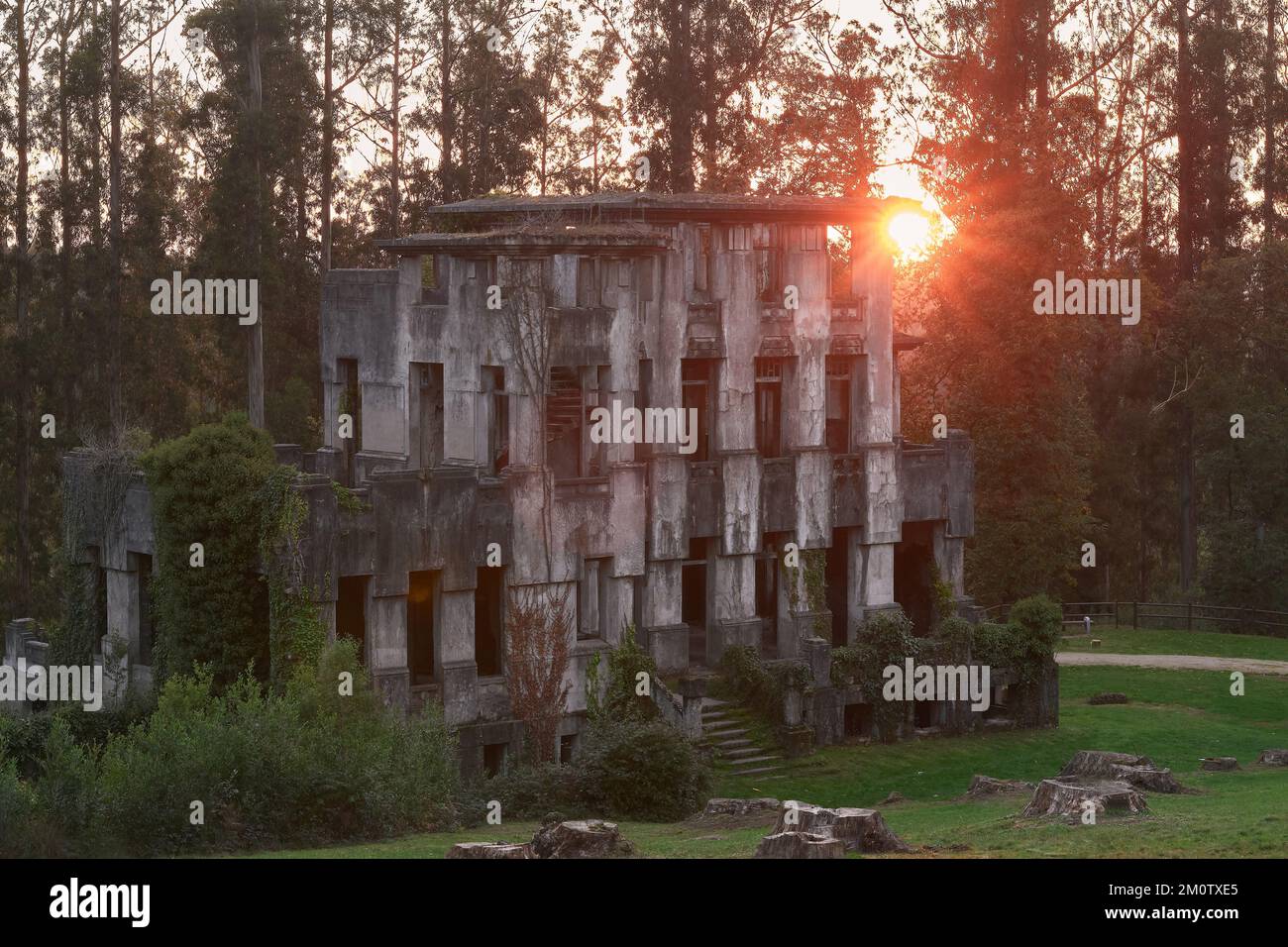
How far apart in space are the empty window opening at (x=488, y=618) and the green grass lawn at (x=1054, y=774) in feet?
17.5

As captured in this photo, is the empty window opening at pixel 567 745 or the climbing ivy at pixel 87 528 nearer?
the empty window opening at pixel 567 745

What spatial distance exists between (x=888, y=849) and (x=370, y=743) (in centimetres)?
1112

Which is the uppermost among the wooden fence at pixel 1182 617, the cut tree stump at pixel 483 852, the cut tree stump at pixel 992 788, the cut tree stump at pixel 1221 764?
the wooden fence at pixel 1182 617

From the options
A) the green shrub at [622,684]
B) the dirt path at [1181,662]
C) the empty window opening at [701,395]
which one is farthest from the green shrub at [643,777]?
the dirt path at [1181,662]

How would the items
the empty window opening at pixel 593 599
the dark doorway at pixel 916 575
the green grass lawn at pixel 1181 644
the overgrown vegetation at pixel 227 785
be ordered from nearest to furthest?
the overgrown vegetation at pixel 227 785, the empty window opening at pixel 593 599, the dark doorway at pixel 916 575, the green grass lawn at pixel 1181 644

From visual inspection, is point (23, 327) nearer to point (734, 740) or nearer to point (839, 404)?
point (839, 404)

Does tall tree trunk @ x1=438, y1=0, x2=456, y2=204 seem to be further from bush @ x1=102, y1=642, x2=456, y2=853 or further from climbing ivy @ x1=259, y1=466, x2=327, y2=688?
bush @ x1=102, y1=642, x2=456, y2=853

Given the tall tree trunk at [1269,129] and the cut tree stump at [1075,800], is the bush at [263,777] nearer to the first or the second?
the cut tree stump at [1075,800]

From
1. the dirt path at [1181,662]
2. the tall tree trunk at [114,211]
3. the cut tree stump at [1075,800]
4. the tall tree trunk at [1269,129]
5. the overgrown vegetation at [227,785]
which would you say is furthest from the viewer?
the tall tree trunk at [1269,129]

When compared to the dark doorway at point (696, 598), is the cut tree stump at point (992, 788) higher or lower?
lower

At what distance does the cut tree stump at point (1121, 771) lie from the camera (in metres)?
39.3

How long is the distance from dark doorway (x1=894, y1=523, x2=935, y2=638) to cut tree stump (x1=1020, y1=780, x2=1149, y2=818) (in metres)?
20.5

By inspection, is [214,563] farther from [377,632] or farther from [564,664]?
[564,664]

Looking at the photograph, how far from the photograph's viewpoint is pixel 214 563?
144 feet
